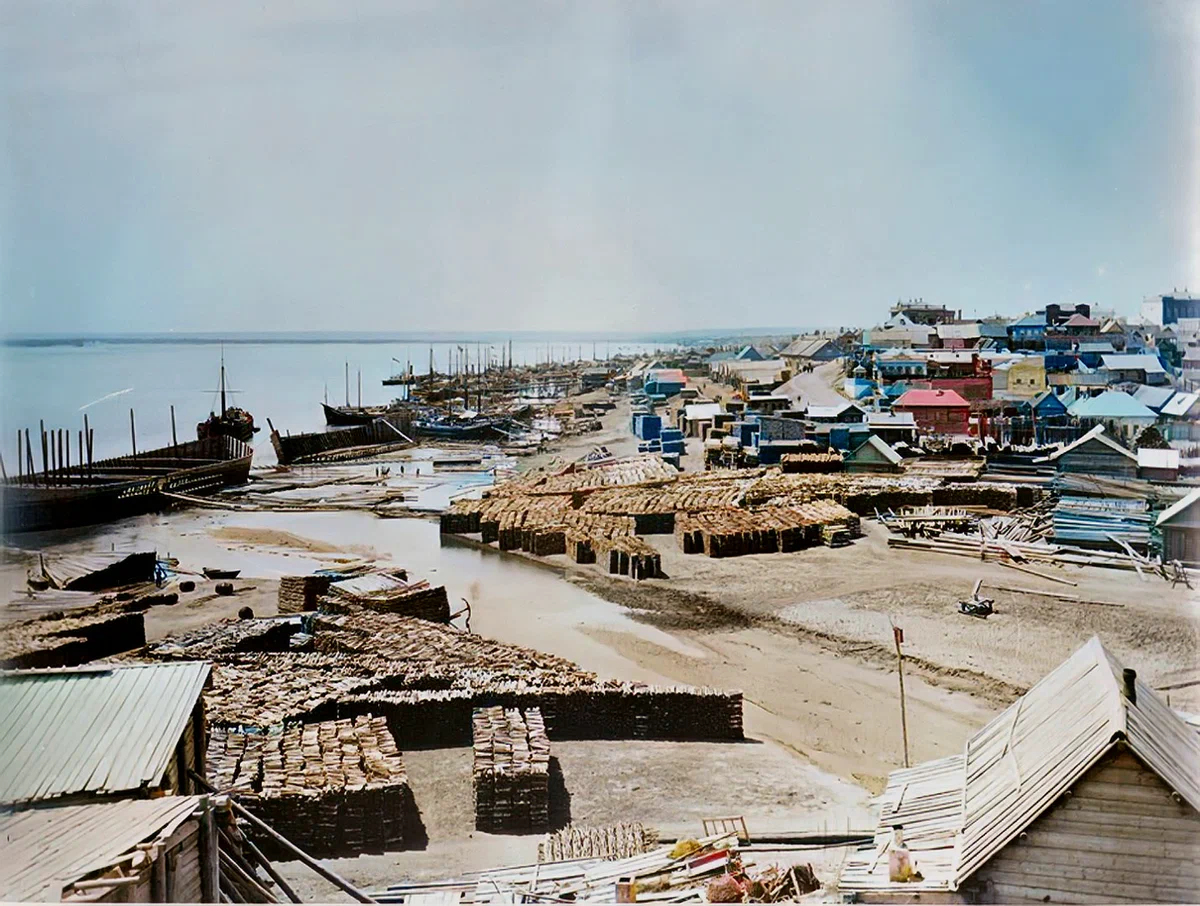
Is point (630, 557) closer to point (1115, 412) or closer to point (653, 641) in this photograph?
point (653, 641)

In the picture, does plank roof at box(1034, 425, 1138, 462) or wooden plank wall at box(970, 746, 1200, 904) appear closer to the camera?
wooden plank wall at box(970, 746, 1200, 904)

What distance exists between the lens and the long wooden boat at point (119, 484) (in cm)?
521

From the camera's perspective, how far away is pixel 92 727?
3721 millimetres

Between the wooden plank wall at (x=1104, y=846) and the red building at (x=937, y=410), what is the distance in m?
3.91

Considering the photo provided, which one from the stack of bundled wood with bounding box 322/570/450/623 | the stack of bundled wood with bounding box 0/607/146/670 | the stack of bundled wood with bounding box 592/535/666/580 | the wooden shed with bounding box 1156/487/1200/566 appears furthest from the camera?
the stack of bundled wood with bounding box 592/535/666/580

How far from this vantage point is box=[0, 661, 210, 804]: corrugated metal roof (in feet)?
11.7

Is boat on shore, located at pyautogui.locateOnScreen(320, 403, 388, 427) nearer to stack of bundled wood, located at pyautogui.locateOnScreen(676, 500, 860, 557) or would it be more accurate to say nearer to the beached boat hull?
the beached boat hull

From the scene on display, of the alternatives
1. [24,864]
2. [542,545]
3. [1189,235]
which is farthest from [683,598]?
[24,864]

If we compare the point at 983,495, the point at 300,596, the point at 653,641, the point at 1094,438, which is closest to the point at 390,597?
the point at 300,596

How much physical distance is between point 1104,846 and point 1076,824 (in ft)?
0.43

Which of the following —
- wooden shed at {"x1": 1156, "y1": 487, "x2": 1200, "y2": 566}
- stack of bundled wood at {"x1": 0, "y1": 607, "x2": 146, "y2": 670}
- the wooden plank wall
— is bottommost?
the wooden plank wall

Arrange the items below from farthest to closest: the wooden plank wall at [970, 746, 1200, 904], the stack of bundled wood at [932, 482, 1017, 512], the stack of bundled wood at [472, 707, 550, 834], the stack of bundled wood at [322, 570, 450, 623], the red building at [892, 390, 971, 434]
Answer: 1. the red building at [892, 390, 971, 434]
2. the stack of bundled wood at [932, 482, 1017, 512]
3. the stack of bundled wood at [322, 570, 450, 623]
4. the stack of bundled wood at [472, 707, 550, 834]
5. the wooden plank wall at [970, 746, 1200, 904]

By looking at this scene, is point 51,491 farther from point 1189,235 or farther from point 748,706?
point 1189,235

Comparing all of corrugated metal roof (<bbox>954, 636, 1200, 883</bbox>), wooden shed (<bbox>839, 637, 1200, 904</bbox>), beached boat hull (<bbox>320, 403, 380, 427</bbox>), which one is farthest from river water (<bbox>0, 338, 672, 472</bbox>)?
wooden shed (<bbox>839, 637, 1200, 904</bbox>)
